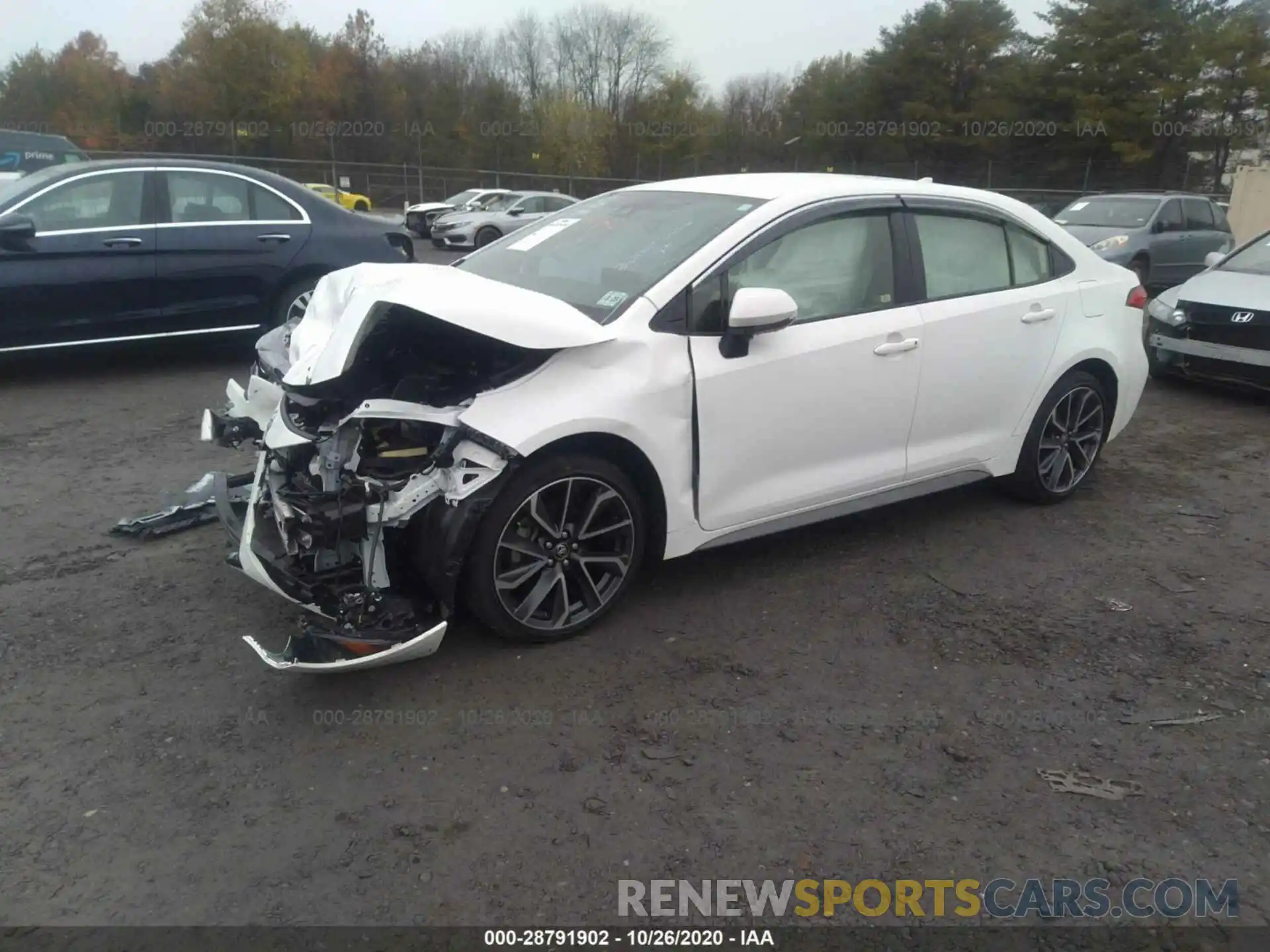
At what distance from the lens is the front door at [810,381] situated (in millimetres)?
3828

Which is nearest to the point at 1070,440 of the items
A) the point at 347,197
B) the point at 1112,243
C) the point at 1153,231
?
the point at 1112,243

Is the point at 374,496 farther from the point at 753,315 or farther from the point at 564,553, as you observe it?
the point at 753,315

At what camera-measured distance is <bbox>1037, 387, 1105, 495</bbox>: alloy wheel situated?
5152 mm

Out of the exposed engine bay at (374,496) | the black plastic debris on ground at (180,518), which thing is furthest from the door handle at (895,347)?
A: the black plastic debris on ground at (180,518)

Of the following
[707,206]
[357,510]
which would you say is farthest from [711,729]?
[707,206]

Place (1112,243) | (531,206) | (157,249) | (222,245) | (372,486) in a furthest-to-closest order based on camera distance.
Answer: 1. (531,206)
2. (1112,243)
3. (222,245)
4. (157,249)
5. (372,486)

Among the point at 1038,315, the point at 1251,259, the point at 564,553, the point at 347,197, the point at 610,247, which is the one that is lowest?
the point at 564,553

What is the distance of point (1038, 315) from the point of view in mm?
4840

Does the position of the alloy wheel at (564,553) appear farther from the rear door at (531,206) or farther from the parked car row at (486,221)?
the rear door at (531,206)

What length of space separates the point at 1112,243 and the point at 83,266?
12.8 meters

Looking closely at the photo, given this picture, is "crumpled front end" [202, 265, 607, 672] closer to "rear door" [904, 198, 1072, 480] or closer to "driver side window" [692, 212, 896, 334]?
"driver side window" [692, 212, 896, 334]
